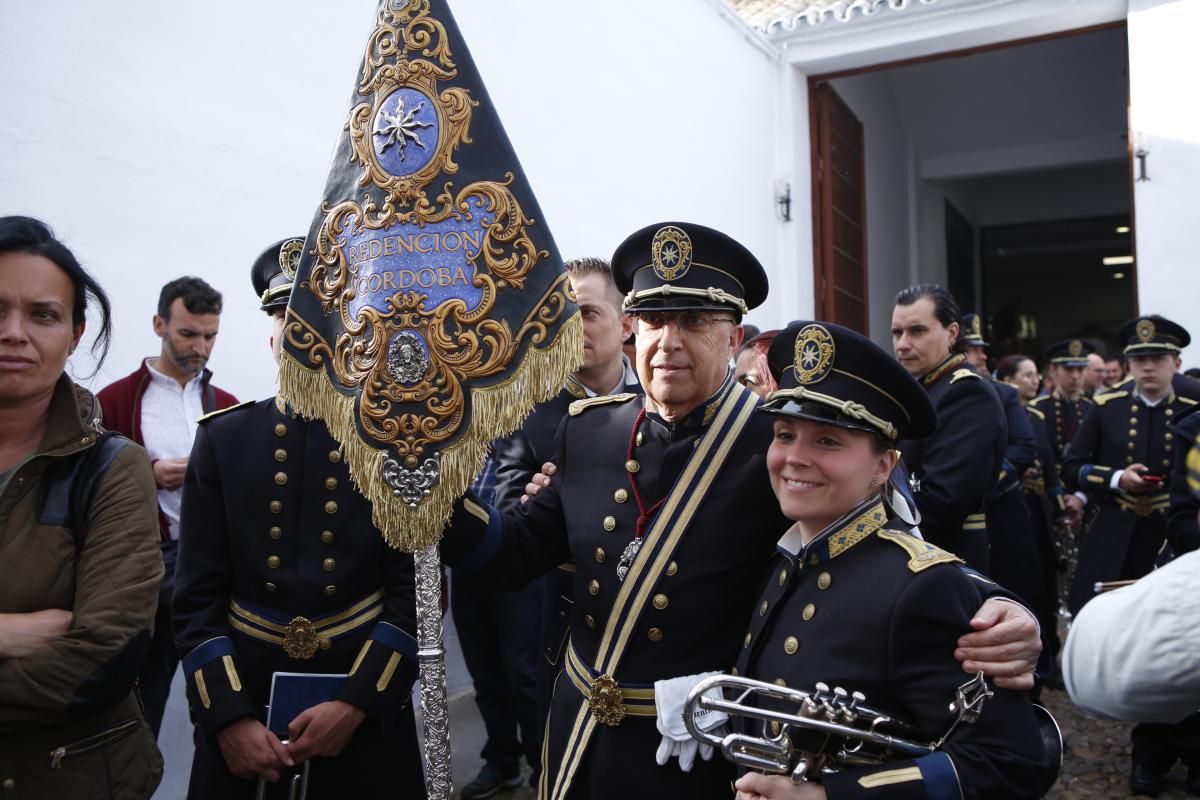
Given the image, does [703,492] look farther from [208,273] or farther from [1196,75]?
[1196,75]

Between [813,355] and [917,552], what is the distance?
451mm

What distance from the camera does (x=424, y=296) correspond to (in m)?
Answer: 2.08

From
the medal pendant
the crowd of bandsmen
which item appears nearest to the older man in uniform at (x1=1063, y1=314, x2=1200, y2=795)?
the crowd of bandsmen

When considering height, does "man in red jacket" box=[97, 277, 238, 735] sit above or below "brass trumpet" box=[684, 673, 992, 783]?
above

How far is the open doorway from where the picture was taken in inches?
432

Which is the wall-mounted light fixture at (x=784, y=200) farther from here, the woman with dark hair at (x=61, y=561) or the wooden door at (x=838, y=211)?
the woman with dark hair at (x=61, y=561)

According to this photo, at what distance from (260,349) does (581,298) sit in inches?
76.3

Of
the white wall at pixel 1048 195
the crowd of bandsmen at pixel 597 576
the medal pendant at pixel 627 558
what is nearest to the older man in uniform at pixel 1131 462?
the crowd of bandsmen at pixel 597 576

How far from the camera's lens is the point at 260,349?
4.63m

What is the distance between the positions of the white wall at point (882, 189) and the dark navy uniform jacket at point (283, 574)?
33.0 feet

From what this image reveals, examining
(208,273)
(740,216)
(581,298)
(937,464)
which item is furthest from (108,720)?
(740,216)

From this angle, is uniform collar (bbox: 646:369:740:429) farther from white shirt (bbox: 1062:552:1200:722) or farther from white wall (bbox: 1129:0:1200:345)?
white wall (bbox: 1129:0:1200:345)

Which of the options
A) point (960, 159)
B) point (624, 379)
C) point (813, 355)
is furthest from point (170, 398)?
point (960, 159)

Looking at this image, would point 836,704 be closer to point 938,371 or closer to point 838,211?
point 938,371
